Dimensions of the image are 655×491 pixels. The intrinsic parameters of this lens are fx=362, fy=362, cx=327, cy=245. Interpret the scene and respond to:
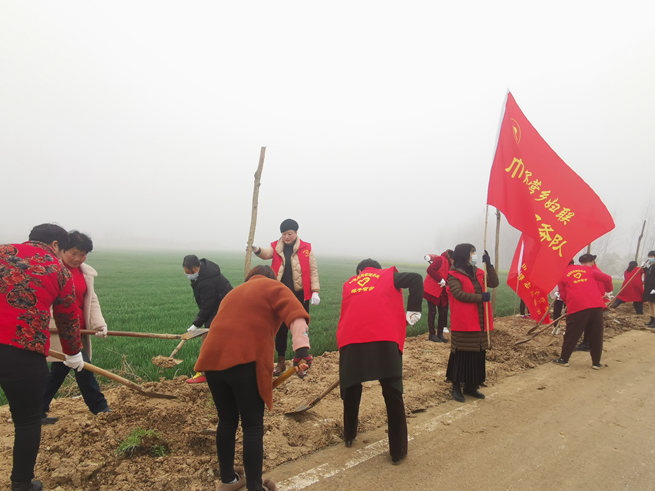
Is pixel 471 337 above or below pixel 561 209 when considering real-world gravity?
below

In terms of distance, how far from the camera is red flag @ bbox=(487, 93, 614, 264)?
18.8ft

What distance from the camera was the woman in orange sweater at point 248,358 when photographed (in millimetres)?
2502

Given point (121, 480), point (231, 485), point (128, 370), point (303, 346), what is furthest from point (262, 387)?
point (128, 370)

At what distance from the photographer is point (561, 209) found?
19.3ft

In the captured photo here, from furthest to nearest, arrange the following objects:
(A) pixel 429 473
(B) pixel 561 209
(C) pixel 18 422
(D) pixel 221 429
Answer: (B) pixel 561 209, (A) pixel 429 473, (D) pixel 221 429, (C) pixel 18 422

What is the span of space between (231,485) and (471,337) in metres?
3.23

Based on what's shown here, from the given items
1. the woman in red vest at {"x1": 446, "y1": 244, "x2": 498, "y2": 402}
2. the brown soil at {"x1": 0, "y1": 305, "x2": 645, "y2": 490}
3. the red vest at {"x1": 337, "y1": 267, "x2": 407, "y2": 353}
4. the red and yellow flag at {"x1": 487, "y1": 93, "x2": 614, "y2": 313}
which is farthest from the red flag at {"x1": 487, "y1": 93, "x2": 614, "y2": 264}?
the red vest at {"x1": 337, "y1": 267, "x2": 407, "y2": 353}

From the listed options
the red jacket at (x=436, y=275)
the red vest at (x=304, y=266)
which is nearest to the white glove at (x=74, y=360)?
the red vest at (x=304, y=266)

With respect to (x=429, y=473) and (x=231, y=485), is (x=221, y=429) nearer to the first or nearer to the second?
(x=231, y=485)

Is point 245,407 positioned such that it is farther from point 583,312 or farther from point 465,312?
point 583,312

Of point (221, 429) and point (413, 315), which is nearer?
point (221, 429)

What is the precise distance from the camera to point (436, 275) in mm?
7613

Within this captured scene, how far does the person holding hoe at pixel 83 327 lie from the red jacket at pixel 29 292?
3.96 ft

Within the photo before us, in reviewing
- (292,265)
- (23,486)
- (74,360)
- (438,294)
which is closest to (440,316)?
(438,294)
